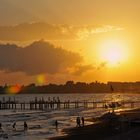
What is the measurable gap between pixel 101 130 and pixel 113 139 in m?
15.3

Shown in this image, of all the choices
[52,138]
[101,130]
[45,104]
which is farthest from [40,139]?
[45,104]

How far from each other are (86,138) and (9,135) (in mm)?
12589

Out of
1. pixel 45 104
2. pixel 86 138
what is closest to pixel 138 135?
pixel 86 138

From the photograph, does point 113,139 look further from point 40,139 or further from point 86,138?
point 40,139

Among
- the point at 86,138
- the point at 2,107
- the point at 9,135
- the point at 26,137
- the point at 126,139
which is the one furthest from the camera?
the point at 2,107

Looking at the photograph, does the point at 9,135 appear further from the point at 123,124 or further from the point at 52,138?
the point at 123,124

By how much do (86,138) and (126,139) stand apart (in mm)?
10925

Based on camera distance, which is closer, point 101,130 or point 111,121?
point 101,130

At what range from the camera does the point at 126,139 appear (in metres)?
37.8

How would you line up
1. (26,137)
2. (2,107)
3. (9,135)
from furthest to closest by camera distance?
1. (2,107)
2. (9,135)
3. (26,137)

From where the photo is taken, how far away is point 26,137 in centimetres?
5175

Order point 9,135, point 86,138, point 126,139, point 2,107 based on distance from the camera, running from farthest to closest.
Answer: point 2,107 < point 9,135 < point 86,138 < point 126,139

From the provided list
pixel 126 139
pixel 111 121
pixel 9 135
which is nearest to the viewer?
pixel 126 139

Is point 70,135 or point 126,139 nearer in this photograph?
point 126,139
